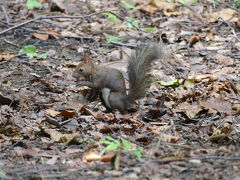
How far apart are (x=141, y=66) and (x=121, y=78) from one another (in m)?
0.42

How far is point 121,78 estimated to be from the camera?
5.00 m

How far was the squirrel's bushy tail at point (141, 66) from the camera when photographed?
4.62 metres

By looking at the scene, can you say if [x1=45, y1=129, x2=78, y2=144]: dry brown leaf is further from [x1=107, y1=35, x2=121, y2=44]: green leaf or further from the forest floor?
[x1=107, y1=35, x2=121, y2=44]: green leaf

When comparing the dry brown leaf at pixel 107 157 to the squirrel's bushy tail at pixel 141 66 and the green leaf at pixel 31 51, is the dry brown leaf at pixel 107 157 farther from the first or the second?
the green leaf at pixel 31 51

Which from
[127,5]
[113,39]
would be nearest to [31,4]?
[127,5]

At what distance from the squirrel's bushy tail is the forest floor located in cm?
29

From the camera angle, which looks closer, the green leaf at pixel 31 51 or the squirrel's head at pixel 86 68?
the squirrel's head at pixel 86 68

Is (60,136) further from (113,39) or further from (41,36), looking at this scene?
(41,36)

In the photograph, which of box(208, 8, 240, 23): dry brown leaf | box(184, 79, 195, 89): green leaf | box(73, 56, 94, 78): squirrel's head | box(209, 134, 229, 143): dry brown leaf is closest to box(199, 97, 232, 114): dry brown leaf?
box(184, 79, 195, 89): green leaf

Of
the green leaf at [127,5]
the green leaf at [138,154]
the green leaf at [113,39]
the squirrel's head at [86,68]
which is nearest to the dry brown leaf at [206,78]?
the squirrel's head at [86,68]

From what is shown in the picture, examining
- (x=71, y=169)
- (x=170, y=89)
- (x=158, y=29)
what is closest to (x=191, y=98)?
(x=170, y=89)

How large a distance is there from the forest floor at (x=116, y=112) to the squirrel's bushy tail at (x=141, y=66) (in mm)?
289

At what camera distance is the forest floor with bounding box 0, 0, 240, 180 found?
307 cm

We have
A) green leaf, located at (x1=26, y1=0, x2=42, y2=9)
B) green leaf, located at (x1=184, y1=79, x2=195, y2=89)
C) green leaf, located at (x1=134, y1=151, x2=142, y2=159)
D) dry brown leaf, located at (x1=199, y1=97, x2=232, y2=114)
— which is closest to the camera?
green leaf, located at (x1=134, y1=151, x2=142, y2=159)
